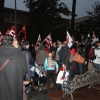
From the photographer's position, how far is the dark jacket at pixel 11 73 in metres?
2.90

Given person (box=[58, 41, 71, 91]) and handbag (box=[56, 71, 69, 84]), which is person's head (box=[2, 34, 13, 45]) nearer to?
handbag (box=[56, 71, 69, 84])

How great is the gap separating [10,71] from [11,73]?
0.14 ft

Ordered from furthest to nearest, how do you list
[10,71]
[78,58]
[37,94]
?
[78,58]
[37,94]
[10,71]

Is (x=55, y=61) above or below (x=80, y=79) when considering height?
above

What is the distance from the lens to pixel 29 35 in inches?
699

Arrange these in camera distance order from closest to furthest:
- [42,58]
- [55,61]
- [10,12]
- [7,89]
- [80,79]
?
[7,89] < [80,79] < [55,61] < [42,58] < [10,12]

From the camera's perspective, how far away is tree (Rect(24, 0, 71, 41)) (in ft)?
56.4

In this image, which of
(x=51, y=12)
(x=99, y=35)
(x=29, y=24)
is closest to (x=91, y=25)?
(x=99, y=35)

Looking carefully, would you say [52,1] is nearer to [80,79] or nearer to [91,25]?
[91,25]

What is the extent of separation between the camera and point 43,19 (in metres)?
17.4

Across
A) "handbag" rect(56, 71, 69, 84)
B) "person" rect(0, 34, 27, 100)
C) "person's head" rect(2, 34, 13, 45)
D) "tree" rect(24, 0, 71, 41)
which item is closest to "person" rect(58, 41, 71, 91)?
"handbag" rect(56, 71, 69, 84)

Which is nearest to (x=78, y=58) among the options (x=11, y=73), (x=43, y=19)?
(x=11, y=73)

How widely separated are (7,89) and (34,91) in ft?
10.6

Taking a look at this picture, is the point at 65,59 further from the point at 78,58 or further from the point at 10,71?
the point at 10,71
